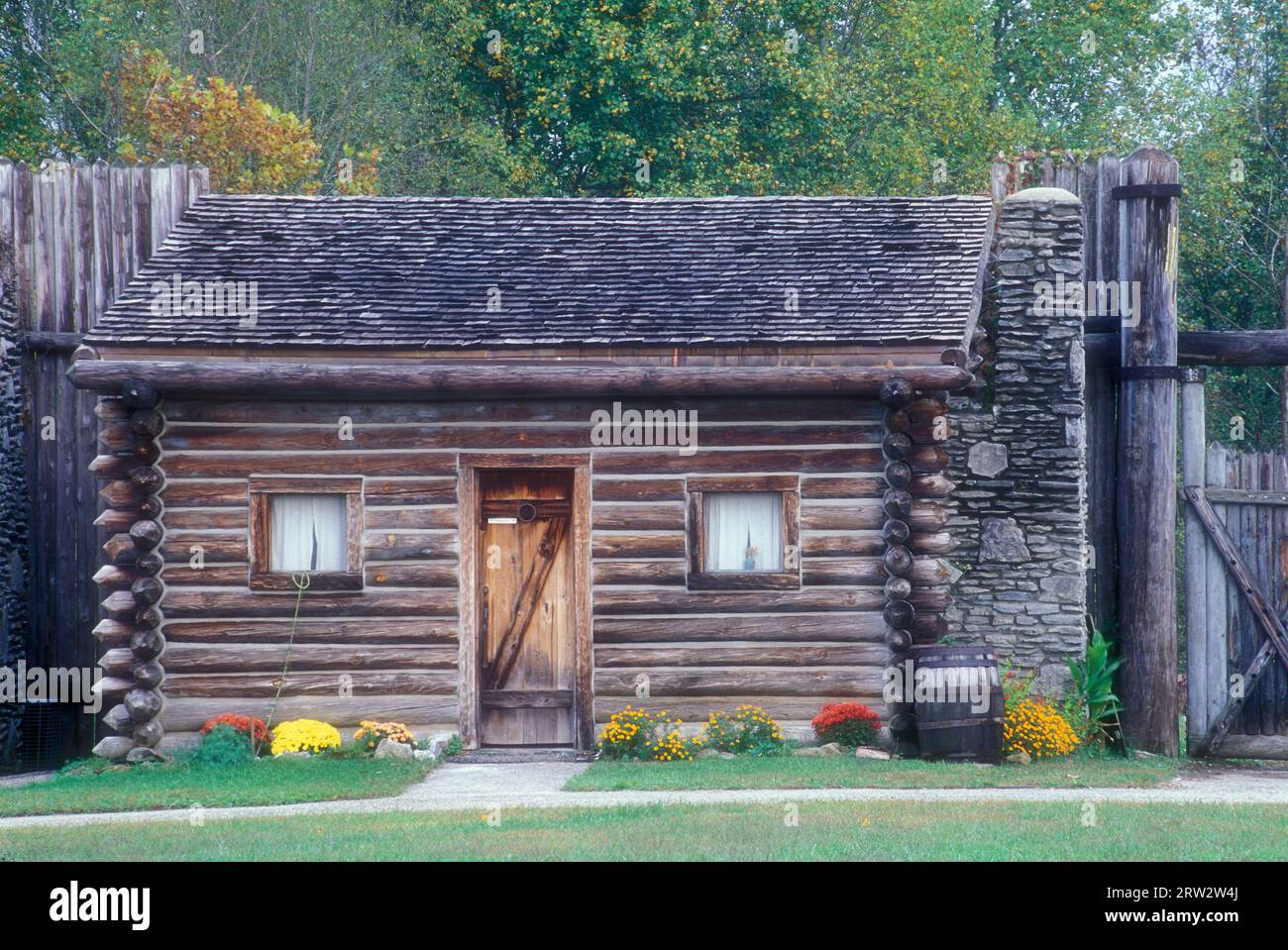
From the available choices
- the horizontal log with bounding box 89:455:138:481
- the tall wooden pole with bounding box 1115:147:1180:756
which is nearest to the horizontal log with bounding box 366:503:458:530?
the horizontal log with bounding box 89:455:138:481

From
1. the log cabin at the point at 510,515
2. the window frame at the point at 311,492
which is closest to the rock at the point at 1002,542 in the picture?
the log cabin at the point at 510,515

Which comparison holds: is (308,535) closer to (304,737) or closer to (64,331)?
(304,737)

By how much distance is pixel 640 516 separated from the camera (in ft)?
48.6

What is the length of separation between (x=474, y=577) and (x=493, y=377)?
1.90m

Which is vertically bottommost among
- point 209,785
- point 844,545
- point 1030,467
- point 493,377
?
point 209,785

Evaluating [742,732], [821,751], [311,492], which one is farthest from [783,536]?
[311,492]

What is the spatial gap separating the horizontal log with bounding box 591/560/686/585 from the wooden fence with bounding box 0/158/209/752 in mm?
5786

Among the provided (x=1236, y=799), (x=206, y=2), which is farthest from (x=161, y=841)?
(x=206, y=2)

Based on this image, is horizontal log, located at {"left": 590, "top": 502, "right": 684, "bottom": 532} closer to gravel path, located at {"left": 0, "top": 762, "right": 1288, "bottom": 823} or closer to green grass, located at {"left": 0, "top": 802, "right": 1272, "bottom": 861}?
gravel path, located at {"left": 0, "top": 762, "right": 1288, "bottom": 823}

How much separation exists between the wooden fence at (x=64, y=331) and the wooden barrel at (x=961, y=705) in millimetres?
8734

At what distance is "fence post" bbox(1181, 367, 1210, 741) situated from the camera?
15055 mm

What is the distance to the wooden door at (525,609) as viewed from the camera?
49.6 ft

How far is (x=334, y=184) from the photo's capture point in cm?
2841
